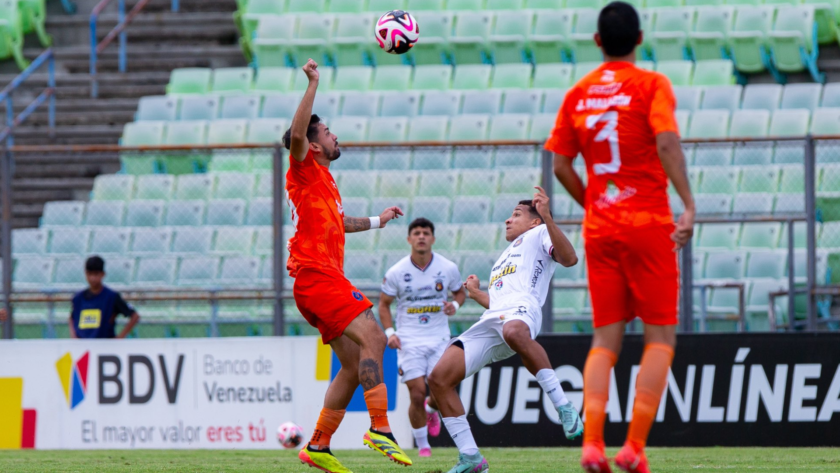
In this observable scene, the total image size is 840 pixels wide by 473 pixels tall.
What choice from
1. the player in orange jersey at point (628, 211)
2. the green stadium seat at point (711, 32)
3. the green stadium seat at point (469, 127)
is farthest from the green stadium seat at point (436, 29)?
the player in orange jersey at point (628, 211)

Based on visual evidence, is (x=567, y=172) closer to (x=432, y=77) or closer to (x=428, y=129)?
(x=428, y=129)

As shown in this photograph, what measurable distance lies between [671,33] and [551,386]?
36.5 feet

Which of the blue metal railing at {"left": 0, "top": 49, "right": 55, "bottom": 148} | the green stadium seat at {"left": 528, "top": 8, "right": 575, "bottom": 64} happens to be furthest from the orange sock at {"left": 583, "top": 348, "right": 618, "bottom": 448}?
the blue metal railing at {"left": 0, "top": 49, "right": 55, "bottom": 148}

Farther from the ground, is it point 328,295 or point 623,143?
point 623,143

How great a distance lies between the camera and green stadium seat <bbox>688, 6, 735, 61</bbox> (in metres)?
17.3

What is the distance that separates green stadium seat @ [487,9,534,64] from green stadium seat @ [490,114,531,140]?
2387mm

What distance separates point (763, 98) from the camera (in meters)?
16.1

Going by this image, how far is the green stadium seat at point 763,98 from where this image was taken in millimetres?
16016

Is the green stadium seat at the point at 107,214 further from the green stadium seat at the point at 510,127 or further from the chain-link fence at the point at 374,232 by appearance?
the green stadium seat at the point at 510,127

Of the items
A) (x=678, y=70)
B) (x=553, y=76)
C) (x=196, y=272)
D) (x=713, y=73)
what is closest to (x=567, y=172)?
(x=196, y=272)

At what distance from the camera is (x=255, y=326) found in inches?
513

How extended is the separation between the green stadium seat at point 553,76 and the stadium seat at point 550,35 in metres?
0.71

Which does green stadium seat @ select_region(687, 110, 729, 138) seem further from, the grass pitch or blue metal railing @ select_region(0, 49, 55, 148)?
blue metal railing @ select_region(0, 49, 55, 148)

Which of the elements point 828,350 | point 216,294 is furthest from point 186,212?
point 828,350
